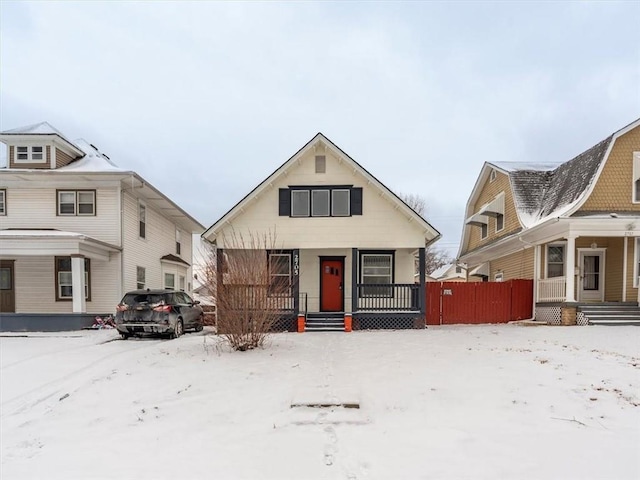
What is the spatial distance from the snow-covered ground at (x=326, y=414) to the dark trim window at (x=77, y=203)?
883 cm

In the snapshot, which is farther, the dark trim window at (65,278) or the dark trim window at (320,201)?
the dark trim window at (65,278)

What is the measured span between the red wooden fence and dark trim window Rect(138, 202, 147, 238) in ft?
43.2

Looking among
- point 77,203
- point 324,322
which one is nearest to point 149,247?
point 77,203

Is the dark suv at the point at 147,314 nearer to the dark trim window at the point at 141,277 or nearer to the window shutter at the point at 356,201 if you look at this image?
the dark trim window at the point at 141,277

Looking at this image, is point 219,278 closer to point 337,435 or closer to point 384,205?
point 337,435

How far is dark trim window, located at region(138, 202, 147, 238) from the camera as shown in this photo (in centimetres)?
1825

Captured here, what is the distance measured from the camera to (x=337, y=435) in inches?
179

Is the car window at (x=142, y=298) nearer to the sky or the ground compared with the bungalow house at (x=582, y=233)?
nearer to the ground

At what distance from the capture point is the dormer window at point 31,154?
16.6 meters

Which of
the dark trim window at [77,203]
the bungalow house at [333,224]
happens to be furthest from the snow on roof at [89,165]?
the bungalow house at [333,224]

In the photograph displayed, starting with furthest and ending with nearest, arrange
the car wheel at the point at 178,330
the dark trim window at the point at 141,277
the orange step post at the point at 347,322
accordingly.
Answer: the dark trim window at the point at 141,277 < the orange step post at the point at 347,322 < the car wheel at the point at 178,330

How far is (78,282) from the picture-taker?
14414 millimetres

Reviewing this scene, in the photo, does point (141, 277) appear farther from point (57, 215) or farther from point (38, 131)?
point (38, 131)

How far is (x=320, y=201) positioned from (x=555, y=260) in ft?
33.0
